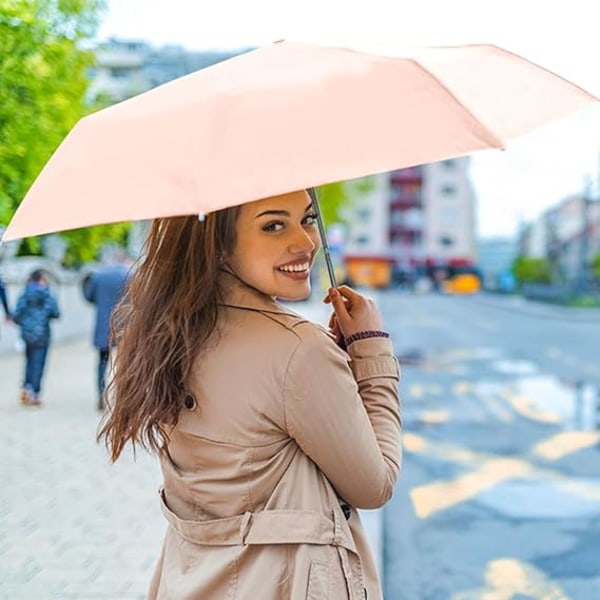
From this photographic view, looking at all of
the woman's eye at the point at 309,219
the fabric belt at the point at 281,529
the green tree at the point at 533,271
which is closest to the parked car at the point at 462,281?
the green tree at the point at 533,271

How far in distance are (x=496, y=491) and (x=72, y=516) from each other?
3.08 meters

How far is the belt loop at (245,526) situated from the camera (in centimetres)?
179

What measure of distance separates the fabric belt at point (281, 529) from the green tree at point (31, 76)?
879cm

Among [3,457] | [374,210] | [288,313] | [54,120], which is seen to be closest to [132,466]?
[3,457]

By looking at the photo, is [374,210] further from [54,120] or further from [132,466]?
[132,466]

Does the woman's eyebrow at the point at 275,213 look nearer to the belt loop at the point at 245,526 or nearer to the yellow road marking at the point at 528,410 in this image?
the belt loop at the point at 245,526

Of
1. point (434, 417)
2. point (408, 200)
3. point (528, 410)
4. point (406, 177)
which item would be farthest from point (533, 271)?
point (434, 417)

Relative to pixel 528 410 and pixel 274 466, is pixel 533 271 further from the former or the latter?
pixel 274 466

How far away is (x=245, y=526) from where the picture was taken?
5.87 feet

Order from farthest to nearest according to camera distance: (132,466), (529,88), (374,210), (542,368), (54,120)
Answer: (374,210)
(542,368)
(54,120)
(132,466)
(529,88)

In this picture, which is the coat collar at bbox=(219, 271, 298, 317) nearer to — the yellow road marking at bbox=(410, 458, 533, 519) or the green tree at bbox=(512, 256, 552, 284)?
the yellow road marking at bbox=(410, 458, 533, 519)

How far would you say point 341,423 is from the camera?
1765mm

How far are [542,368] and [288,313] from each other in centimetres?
1521

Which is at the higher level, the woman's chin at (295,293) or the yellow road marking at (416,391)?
the woman's chin at (295,293)
